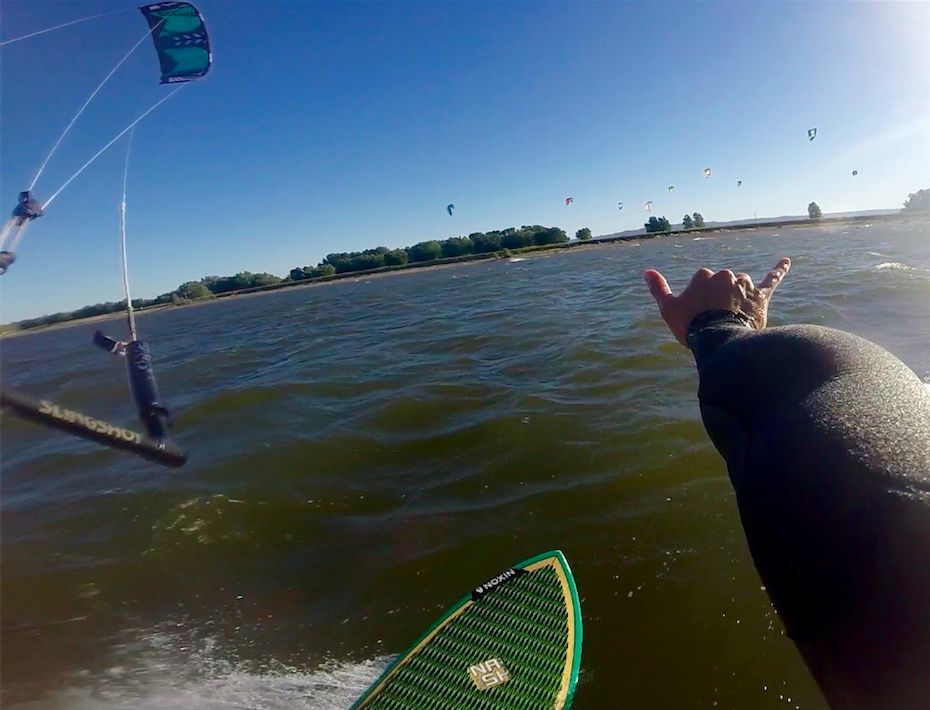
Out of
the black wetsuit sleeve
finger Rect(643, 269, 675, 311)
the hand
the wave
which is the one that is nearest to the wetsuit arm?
the black wetsuit sleeve

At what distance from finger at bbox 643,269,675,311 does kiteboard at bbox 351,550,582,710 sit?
1597 mm

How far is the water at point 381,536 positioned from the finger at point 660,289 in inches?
50.5

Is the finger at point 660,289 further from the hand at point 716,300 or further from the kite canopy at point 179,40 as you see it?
the kite canopy at point 179,40

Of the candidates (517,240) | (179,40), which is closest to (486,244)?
(517,240)

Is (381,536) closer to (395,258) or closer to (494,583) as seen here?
(494,583)

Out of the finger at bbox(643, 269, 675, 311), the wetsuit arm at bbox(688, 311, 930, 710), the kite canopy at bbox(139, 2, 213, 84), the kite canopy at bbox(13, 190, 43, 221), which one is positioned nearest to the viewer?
the wetsuit arm at bbox(688, 311, 930, 710)

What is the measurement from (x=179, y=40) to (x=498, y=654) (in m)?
6.25

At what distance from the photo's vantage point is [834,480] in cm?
119

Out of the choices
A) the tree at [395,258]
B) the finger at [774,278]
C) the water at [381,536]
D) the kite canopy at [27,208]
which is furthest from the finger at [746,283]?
the tree at [395,258]

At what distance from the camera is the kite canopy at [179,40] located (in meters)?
5.28

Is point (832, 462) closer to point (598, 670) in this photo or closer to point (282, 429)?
point (598, 670)

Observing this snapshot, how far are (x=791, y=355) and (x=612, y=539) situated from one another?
1765 mm

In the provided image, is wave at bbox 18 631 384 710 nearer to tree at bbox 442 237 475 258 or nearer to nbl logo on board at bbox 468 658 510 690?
nbl logo on board at bbox 468 658 510 690

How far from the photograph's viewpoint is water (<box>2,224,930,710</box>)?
2.48m
